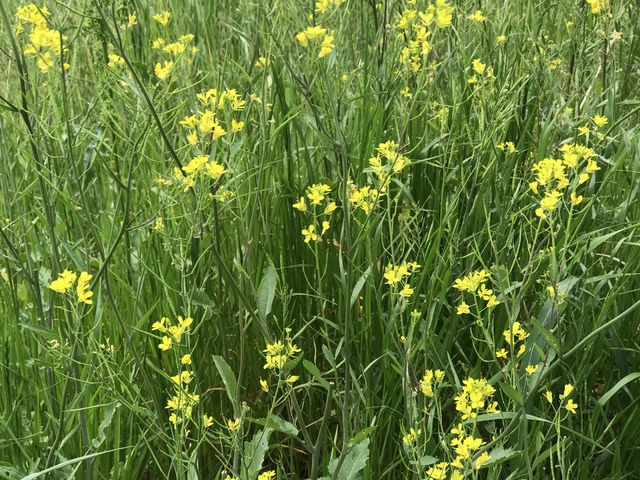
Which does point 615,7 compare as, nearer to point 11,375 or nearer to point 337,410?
point 337,410

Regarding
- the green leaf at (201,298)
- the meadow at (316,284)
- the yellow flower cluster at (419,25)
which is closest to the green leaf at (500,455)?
the meadow at (316,284)

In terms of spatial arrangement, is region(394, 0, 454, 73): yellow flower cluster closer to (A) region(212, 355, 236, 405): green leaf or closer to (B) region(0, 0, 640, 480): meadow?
(B) region(0, 0, 640, 480): meadow

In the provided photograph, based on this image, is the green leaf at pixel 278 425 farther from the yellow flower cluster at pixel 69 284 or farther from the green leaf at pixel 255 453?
the yellow flower cluster at pixel 69 284

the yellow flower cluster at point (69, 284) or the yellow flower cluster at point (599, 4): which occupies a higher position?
the yellow flower cluster at point (599, 4)

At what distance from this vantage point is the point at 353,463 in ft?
4.19

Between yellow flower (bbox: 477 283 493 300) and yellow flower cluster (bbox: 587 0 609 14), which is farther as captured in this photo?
yellow flower cluster (bbox: 587 0 609 14)

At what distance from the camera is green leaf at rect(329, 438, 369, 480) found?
4.16 ft

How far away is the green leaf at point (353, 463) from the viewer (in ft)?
4.16

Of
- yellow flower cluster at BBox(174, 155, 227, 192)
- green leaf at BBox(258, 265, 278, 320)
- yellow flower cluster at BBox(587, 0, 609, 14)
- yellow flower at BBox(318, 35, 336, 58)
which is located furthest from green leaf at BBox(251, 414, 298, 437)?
yellow flower cluster at BBox(587, 0, 609, 14)

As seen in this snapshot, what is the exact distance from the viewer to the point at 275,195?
1.83 m

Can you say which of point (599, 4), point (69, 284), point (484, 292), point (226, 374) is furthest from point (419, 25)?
point (69, 284)

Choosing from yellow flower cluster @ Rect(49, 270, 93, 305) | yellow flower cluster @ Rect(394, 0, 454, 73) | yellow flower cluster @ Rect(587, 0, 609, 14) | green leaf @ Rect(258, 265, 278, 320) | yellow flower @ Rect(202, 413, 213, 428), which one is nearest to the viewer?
yellow flower cluster @ Rect(49, 270, 93, 305)

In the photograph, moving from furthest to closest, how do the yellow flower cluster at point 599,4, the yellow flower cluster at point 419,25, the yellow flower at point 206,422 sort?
the yellow flower cluster at point 599,4
the yellow flower cluster at point 419,25
the yellow flower at point 206,422

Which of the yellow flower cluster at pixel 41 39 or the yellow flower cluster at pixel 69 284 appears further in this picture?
the yellow flower cluster at pixel 41 39
